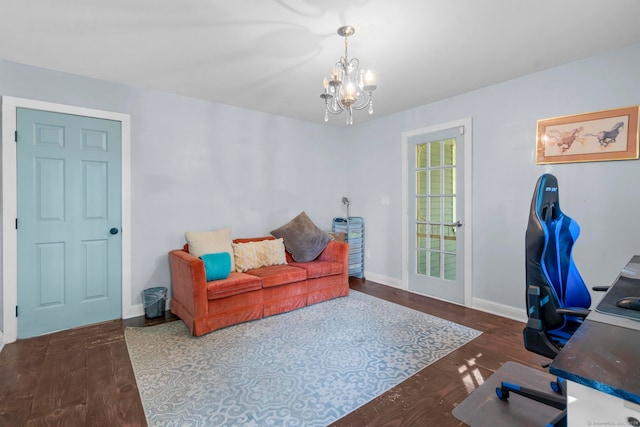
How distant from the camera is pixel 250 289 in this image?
3.08m

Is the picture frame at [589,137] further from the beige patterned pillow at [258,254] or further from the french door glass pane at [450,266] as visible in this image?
the beige patterned pillow at [258,254]

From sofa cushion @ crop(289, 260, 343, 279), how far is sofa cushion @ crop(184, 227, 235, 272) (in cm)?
84

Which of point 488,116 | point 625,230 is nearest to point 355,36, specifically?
point 488,116

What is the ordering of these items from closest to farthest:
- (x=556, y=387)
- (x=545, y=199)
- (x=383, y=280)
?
1. (x=545, y=199)
2. (x=556, y=387)
3. (x=383, y=280)

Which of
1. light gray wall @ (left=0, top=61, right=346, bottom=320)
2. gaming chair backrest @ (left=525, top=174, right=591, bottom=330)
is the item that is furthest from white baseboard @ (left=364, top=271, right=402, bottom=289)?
gaming chair backrest @ (left=525, top=174, right=591, bottom=330)

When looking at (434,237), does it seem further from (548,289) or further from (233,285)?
(233,285)

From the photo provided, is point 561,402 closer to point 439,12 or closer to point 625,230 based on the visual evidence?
point 625,230

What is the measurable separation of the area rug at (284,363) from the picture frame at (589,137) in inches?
72.8

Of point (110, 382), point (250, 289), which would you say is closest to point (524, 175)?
point (250, 289)

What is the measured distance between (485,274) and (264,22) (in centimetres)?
326

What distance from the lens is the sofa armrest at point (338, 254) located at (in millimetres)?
3902

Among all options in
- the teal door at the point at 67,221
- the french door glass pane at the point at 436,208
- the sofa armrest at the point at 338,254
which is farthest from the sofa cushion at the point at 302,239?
the teal door at the point at 67,221

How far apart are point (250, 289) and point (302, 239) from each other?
3.56ft

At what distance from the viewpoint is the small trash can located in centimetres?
323
